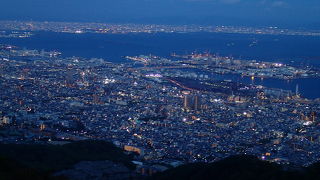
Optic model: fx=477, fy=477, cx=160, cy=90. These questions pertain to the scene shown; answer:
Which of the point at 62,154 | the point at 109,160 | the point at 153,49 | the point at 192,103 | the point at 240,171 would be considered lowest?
the point at 153,49

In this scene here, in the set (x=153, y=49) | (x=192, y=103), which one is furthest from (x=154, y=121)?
(x=153, y=49)

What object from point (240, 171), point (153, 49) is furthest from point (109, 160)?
point (153, 49)

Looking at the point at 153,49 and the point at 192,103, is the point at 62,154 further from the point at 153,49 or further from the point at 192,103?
the point at 153,49

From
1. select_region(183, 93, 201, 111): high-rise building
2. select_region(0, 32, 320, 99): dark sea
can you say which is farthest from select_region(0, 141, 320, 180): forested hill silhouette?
select_region(0, 32, 320, 99): dark sea

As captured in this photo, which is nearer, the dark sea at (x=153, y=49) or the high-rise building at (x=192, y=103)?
the high-rise building at (x=192, y=103)

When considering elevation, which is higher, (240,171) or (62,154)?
(240,171)

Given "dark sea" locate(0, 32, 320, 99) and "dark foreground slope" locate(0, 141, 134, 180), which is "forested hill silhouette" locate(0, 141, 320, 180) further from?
"dark sea" locate(0, 32, 320, 99)

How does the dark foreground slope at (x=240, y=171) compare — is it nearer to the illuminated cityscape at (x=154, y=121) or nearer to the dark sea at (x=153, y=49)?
the illuminated cityscape at (x=154, y=121)

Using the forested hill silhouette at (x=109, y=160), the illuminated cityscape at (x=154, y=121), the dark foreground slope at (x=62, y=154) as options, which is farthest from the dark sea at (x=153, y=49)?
the forested hill silhouette at (x=109, y=160)

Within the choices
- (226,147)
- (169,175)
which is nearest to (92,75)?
(226,147)

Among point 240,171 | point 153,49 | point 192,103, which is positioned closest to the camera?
point 240,171

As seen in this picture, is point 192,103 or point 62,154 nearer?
point 62,154

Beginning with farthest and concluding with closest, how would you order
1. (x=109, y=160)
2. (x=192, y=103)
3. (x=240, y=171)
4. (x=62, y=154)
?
(x=192, y=103) < (x=62, y=154) < (x=109, y=160) < (x=240, y=171)
